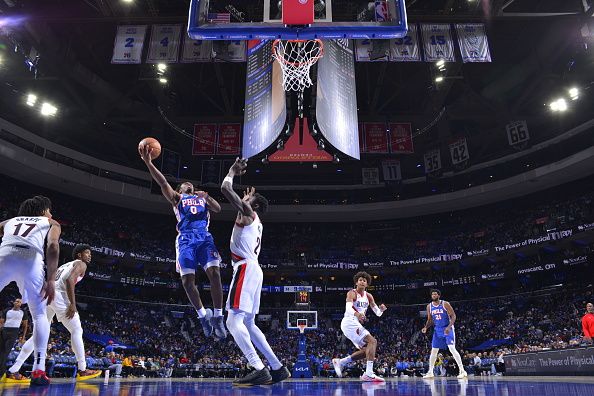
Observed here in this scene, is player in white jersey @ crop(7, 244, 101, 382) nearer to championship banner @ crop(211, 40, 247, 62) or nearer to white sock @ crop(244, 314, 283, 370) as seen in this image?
white sock @ crop(244, 314, 283, 370)

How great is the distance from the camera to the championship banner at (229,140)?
19.8 m

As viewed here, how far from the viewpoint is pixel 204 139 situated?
19672mm

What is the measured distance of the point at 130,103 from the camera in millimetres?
23812

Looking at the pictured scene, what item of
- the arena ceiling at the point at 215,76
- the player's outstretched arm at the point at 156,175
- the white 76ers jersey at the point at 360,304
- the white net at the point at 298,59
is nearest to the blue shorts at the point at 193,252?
the player's outstretched arm at the point at 156,175

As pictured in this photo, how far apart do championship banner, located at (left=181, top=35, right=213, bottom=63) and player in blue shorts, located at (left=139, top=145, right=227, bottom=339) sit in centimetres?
884

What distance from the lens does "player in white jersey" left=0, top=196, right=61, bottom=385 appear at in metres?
4.73

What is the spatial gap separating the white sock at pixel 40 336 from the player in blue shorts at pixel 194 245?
1.72m

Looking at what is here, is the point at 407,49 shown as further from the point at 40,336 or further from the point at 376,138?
the point at 40,336

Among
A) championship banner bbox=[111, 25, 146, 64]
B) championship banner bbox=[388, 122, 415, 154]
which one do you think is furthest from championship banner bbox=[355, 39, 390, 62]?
championship banner bbox=[111, 25, 146, 64]

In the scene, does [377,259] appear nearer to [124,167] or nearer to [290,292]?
[290,292]

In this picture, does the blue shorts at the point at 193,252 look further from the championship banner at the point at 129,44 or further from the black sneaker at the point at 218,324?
the championship banner at the point at 129,44

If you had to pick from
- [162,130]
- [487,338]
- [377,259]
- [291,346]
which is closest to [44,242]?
[162,130]

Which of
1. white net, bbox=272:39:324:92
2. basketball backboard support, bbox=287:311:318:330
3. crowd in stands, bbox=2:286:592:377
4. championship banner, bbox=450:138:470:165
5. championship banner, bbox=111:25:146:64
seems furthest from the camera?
championship banner, bbox=450:138:470:165

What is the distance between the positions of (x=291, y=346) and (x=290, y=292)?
7180 mm
